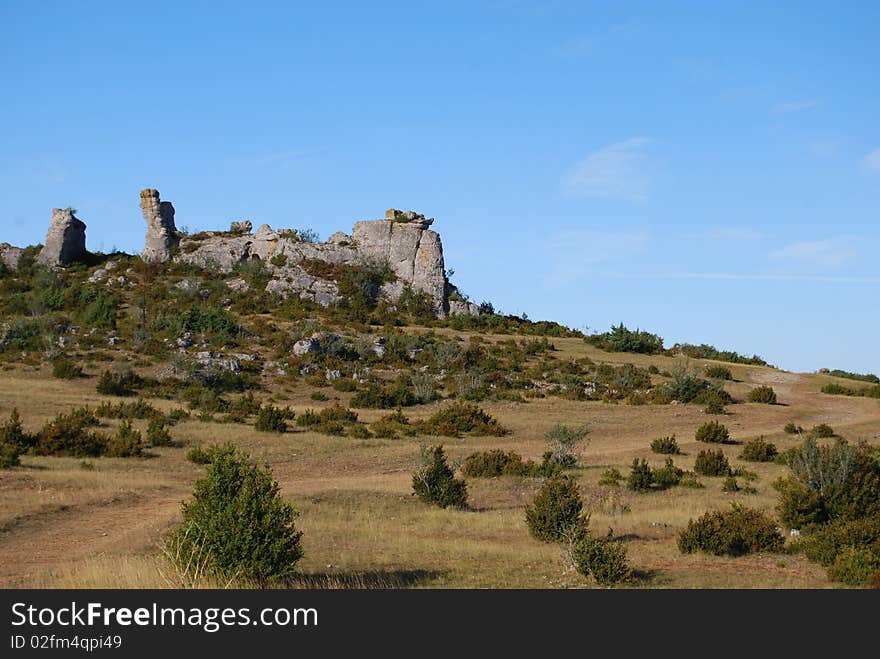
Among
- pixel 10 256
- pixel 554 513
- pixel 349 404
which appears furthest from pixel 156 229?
pixel 554 513

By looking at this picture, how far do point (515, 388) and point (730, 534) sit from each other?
30.4 metres

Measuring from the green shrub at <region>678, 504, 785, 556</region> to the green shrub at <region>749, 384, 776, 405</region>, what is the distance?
30.3 m

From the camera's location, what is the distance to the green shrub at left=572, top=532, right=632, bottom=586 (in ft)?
40.6

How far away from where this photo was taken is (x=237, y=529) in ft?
37.2

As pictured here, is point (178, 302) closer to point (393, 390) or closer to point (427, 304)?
point (427, 304)

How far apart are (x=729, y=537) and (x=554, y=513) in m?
3.13

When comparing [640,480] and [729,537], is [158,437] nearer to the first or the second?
[640,480]

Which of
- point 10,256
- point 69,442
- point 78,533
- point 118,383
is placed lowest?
point 78,533

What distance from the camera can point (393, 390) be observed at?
42219 mm

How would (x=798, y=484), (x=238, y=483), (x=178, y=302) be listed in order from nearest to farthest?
1. (x=238, y=483)
2. (x=798, y=484)
3. (x=178, y=302)

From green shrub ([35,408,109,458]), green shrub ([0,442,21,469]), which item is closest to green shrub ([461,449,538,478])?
green shrub ([35,408,109,458])

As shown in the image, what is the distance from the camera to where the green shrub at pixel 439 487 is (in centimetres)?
2031
